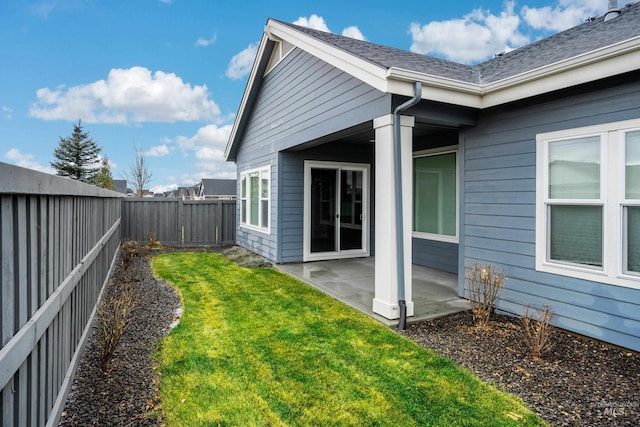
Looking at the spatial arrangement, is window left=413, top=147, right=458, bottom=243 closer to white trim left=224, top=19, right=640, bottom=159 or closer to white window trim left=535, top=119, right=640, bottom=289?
white trim left=224, top=19, right=640, bottom=159

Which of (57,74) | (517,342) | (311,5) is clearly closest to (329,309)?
(517,342)

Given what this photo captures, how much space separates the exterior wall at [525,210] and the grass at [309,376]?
69.0 inches

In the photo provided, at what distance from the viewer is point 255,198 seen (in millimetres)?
10023

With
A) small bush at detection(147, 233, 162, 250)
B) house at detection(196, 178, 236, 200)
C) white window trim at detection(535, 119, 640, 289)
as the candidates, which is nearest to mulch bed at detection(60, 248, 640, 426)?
white window trim at detection(535, 119, 640, 289)

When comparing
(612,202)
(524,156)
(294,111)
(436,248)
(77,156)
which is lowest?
(436,248)

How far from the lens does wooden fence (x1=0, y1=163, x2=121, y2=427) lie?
1.53 meters

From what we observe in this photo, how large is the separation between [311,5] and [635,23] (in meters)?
11.7

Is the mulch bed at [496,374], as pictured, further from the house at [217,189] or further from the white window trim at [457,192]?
Result: the house at [217,189]

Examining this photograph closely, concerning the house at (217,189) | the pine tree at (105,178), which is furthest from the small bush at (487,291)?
the house at (217,189)

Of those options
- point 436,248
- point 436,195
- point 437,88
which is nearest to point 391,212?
point 437,88

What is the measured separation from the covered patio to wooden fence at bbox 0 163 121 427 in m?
3.23

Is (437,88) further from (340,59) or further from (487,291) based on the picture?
(487,291)

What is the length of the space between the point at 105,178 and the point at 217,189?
15257 millimetres

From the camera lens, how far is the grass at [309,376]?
8.45 feet
